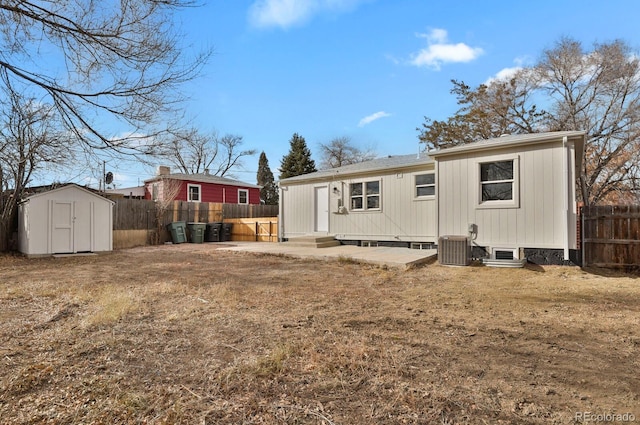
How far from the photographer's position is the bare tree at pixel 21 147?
15.7 feet

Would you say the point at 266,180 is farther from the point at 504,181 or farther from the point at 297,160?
the point at 504,181

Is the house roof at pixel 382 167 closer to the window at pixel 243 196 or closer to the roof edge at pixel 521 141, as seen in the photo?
the roof edge at pixel 521 141

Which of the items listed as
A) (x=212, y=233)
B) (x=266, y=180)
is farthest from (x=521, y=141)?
(x=266, y=180)

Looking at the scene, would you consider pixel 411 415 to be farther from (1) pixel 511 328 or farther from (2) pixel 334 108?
(2) pixel 334 108

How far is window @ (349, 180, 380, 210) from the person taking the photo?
10.7 m

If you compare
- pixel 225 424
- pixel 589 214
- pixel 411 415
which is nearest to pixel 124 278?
pixel 225 424

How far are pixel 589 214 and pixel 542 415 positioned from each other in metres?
7.50

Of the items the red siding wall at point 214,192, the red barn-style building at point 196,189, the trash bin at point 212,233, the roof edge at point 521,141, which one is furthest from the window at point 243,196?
the roof edge at point 521,141

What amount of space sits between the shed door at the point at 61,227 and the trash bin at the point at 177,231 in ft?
15.8

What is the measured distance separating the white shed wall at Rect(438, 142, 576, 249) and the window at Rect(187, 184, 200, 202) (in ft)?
52.4

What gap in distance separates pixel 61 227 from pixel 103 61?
788cm

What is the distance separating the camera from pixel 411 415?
73.8 inches

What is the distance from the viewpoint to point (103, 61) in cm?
428

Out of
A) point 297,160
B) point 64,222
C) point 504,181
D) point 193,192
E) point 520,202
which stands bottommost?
point 64,222
